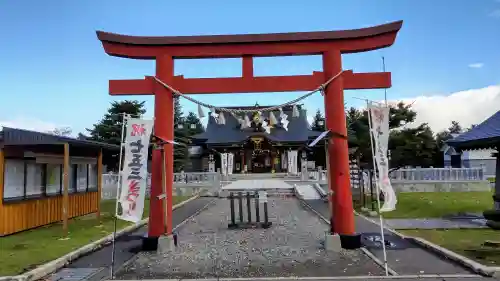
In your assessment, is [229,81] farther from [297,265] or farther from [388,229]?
[388,229]

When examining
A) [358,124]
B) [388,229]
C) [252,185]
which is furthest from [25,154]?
[358,124]

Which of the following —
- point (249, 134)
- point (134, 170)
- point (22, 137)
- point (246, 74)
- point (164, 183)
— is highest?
point (249, 134)

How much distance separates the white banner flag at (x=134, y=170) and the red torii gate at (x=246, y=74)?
0.99 metres

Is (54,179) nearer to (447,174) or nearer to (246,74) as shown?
(246,74)

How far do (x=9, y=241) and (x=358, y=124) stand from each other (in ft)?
104

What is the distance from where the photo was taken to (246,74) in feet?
32.1

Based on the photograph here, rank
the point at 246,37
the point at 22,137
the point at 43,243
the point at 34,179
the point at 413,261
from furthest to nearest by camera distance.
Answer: the point at 34,179 → the point at 22,137 → the point at 43,243 → the point at 246,37 → the point at 413,261

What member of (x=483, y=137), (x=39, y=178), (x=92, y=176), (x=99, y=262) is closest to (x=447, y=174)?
(x=483, y=137)

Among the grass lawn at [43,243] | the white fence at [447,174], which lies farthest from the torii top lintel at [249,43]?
the white fence at [447,174]

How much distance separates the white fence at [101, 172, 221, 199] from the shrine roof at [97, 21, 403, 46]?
59.3 feet

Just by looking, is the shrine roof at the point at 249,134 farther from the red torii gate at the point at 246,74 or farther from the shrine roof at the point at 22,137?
the red torii gate at the point at 246,74

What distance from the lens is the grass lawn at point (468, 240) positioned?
308 inches

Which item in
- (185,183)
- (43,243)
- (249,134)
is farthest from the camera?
(249,134)

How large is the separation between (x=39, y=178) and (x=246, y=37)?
28.8ft
